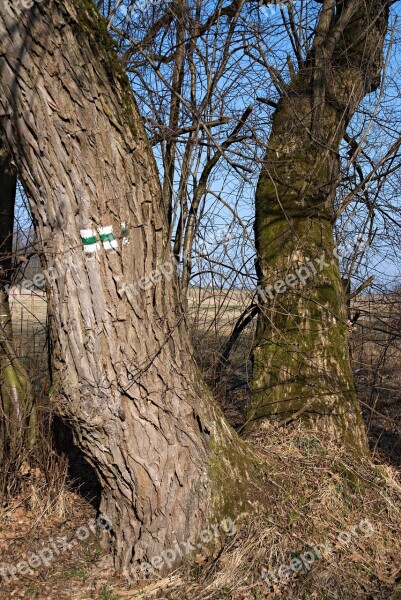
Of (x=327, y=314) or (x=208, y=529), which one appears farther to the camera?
(x=327, y=314)

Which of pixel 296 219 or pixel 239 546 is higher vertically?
pixel 296 219

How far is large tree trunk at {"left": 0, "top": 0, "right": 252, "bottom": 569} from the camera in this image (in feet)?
9.39

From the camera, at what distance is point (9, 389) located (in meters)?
4.98

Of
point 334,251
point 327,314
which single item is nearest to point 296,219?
point 334,251

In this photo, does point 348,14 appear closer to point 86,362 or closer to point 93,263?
point 93,263

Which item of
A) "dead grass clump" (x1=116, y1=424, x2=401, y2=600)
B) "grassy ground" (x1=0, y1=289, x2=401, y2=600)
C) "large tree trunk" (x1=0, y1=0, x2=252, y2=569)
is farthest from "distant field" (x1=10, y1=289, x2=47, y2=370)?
"dead grass clump" (x1=116, y1=424, x2=401, y2=600)

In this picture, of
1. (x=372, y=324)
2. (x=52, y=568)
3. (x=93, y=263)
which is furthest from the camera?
(x=372, y=324)

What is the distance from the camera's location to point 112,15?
17.5ft

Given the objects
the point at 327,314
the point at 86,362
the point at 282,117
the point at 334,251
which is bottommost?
the point at 86,362

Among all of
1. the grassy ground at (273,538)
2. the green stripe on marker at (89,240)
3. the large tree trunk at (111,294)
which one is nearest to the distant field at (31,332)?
the grassy ground at (273,538)

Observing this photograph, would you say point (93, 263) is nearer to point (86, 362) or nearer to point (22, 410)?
point (86, 362)

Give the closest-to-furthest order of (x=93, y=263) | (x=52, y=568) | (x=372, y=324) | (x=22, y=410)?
(x=93, y=263), (x=52, y=568), (x=22, y=410), (x=372, y=324)

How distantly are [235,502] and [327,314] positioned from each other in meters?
1.88

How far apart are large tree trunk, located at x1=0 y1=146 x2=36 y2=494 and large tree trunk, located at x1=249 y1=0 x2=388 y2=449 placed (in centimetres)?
192
